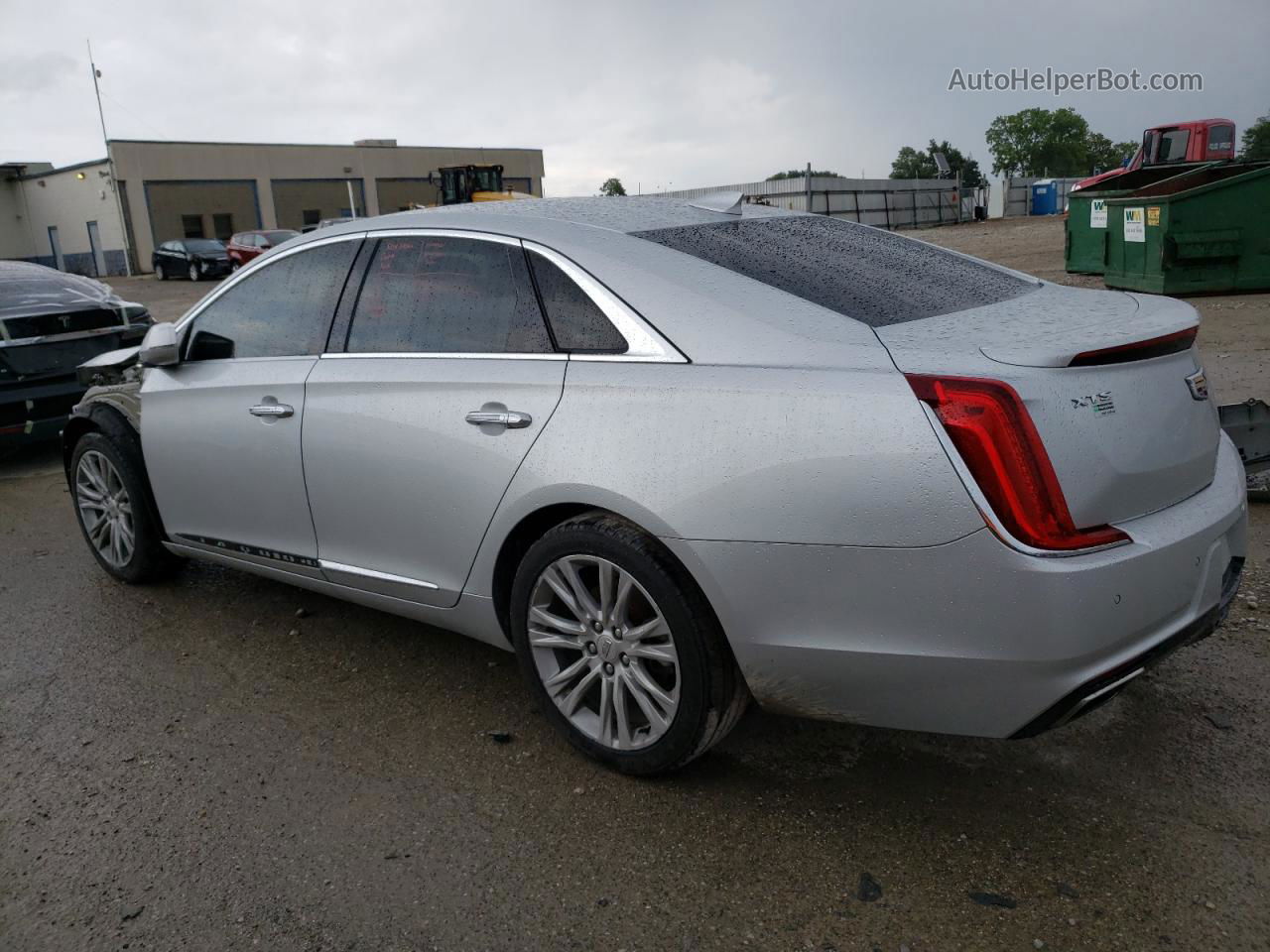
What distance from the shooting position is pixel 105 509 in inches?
191

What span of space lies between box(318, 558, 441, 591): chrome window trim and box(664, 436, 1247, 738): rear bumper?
107 cm

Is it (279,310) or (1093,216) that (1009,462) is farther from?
(1093,216)

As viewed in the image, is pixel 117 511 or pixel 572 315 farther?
pixel 117 511

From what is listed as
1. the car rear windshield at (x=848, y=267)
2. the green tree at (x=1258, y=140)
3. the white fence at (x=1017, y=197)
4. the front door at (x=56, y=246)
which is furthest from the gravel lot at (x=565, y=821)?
the green tree at (x=1258, y=140)

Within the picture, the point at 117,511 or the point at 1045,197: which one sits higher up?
the point at 1045,197

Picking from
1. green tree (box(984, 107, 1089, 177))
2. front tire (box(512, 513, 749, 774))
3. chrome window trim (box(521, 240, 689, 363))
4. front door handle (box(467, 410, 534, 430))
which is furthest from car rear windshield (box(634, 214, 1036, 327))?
green tree (box(984, 107, 1089, 177))

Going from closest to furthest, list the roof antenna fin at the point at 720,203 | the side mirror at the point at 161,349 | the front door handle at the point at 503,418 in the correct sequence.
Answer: the front door handle at the point at 503,418 → the roof antenna fin at the point at 720,203 → the side mirror at the point at 161,349

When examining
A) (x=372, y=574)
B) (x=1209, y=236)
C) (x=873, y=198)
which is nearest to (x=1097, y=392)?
(x=372, y=574)

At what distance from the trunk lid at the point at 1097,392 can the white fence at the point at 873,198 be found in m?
32.9

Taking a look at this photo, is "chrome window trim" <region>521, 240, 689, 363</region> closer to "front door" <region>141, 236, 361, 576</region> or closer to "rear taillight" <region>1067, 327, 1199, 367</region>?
"rear taillight" <region>1067, 327, 1199, 367</region>

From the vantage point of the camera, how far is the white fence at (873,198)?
124 feet

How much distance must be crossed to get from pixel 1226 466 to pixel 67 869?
3.27 metres

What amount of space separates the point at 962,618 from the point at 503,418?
137 cm

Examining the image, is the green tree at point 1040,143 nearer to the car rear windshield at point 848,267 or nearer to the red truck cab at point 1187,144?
the red truck cab at point 1187,144
